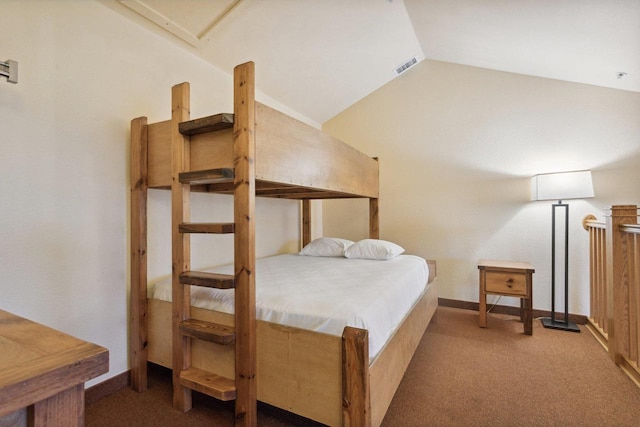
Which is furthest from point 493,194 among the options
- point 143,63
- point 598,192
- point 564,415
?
point 143,63

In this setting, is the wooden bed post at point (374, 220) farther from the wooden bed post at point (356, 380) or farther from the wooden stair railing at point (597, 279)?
the wooden bed post at point (356, 380)

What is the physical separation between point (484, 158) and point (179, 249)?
3.04 meters

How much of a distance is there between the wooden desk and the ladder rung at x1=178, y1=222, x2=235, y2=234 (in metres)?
0.74

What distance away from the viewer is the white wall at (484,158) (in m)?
2.60

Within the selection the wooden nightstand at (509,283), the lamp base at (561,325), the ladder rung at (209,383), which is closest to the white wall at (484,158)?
the lamp base at (561,325)

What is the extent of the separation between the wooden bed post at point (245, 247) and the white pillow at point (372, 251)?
156 cm

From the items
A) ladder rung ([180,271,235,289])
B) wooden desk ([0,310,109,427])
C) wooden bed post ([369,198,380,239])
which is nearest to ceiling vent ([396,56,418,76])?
wooden bed post ([369,198,380,239])

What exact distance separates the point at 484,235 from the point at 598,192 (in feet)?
3.24

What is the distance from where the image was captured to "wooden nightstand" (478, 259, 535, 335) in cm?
245

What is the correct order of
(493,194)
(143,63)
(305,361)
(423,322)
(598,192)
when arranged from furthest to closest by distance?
(493,194) < (598,192) < (423,322) < (143,63) < (305,361)

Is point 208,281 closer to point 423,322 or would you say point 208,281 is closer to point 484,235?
point 423,322

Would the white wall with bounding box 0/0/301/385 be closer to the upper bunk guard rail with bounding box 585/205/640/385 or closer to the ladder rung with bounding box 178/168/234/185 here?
the ladder rung with bounding box 178/168/234/185

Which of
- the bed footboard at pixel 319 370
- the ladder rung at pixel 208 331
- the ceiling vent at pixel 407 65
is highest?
the ceiling vent at pixel 407 65

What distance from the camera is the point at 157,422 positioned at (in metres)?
1.41
